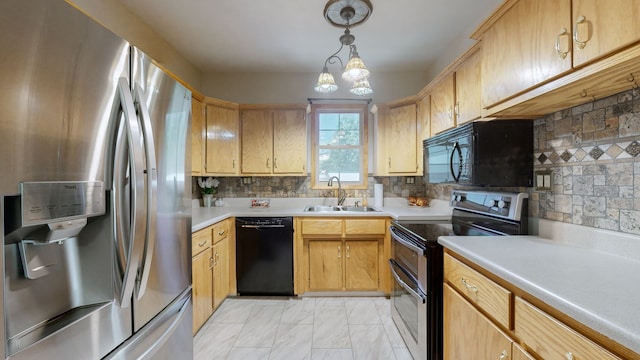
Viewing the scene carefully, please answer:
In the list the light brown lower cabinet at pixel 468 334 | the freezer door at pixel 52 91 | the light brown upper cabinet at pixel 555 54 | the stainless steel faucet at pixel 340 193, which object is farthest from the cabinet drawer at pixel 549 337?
the stainless steel faucet at pixel 340 193

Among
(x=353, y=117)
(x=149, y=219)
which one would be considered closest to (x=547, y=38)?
(x=149, y=219)

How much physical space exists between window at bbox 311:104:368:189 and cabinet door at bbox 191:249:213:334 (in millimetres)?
1577

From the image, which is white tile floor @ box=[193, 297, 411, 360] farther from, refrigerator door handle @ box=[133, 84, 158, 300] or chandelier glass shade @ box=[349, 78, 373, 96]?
chandelier glass shade @ box=[349, 78, 373, 96]

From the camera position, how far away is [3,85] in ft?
1.89

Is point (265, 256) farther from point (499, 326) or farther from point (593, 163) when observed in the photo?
point (593, 163)

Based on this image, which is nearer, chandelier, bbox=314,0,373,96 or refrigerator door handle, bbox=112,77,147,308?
refrigerator door handle, bbox=112,77,147,308

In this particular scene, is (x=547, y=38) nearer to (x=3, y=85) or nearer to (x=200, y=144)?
(x=3, y=85)

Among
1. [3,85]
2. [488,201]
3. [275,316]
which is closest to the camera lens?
[3,85]

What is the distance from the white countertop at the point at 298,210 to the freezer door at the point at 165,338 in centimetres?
74

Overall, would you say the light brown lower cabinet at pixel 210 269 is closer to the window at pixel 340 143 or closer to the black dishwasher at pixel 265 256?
the black dishwasher at pixel 265 256

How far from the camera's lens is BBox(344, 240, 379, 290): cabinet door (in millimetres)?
2686

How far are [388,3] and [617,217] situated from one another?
193cm

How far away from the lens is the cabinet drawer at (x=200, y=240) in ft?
6.40

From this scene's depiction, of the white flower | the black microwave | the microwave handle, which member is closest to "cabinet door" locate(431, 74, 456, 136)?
the microwave handle
